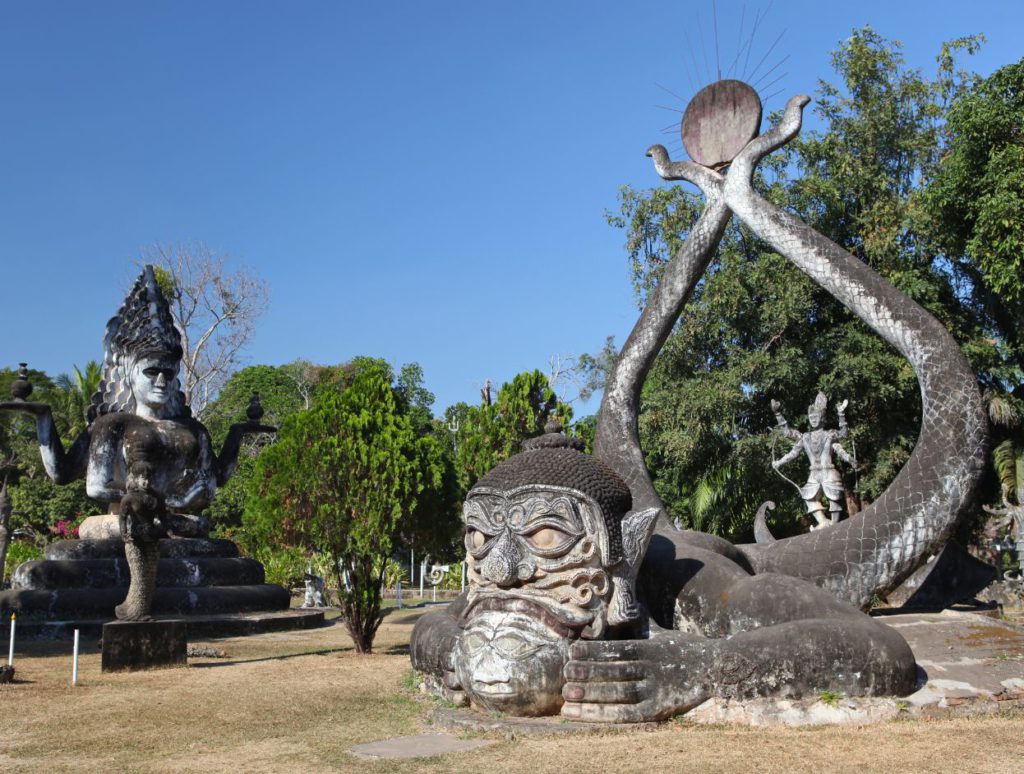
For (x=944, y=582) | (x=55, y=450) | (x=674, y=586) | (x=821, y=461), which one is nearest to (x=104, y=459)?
(x=55, y=450)

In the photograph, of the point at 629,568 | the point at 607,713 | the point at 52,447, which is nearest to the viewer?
the point at 607,713

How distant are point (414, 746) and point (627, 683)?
1.42m

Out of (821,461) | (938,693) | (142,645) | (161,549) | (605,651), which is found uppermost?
(821,461)

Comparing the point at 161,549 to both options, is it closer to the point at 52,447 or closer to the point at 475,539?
the point at 52,447

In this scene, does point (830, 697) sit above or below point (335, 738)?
above

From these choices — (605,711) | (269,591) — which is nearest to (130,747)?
(605,711)

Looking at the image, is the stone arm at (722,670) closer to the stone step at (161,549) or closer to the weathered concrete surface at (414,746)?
the weathered concrete surface at (414,746)

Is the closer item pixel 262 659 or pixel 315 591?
pixel 262 659

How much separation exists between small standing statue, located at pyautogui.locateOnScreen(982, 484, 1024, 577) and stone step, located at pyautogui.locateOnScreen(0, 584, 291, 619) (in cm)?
1375

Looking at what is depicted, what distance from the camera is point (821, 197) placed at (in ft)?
72.1

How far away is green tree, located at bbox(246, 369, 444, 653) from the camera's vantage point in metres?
12.8

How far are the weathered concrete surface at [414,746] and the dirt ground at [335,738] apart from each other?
145mm

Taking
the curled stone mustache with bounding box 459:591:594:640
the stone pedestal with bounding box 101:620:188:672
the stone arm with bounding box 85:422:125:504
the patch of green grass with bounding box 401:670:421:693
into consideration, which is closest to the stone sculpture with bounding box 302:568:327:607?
the stone arm with bounding box 85:422:125:504

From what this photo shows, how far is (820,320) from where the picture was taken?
22.7 meters
